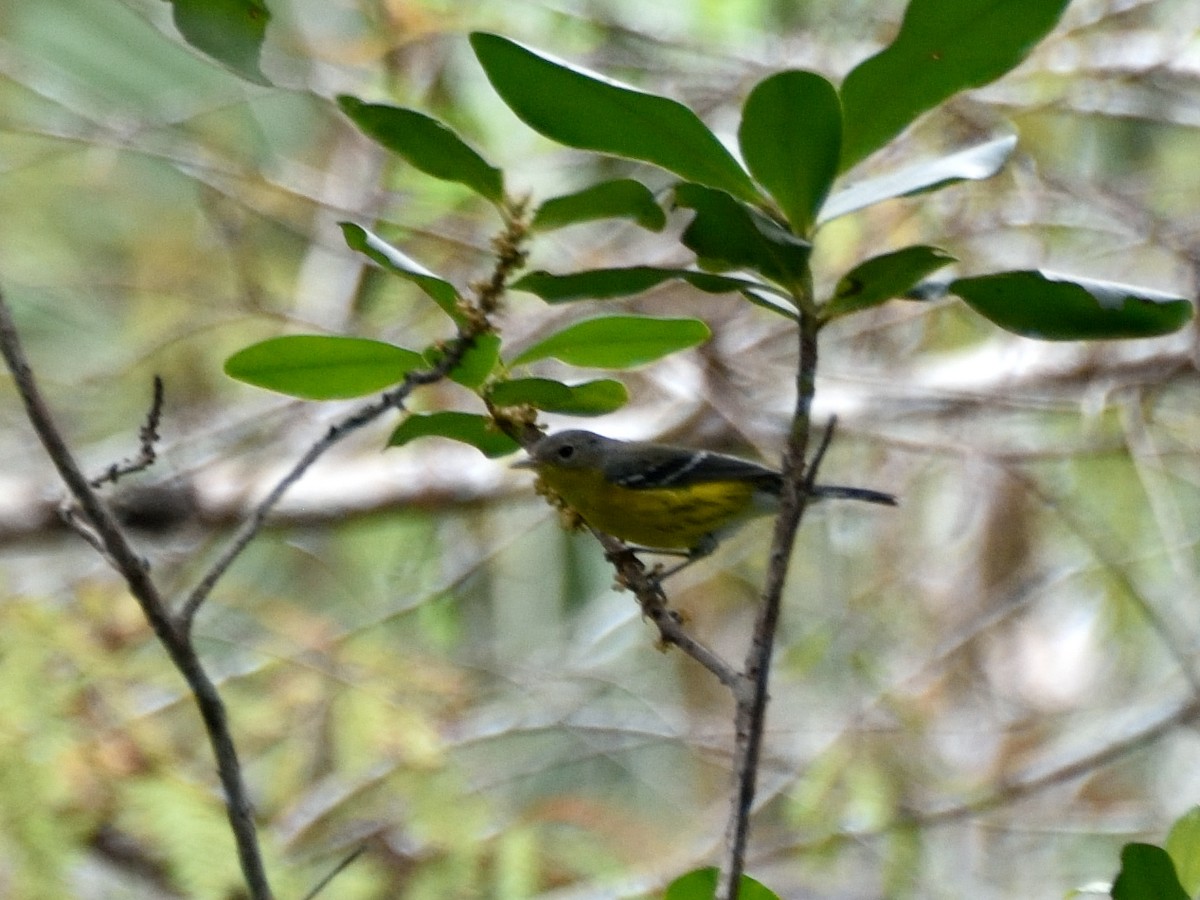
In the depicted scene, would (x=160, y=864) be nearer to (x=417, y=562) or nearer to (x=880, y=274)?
(x=417, y=562)

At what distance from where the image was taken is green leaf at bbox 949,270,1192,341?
107 centimetres

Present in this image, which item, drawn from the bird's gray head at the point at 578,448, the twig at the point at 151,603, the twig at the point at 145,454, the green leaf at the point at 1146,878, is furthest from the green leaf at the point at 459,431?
the bird's gray head at the point at 578,448

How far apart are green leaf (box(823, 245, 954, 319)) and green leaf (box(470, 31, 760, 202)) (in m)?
0.15

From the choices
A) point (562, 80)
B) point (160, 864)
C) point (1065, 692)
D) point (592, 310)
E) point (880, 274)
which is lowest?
point (880, 274)

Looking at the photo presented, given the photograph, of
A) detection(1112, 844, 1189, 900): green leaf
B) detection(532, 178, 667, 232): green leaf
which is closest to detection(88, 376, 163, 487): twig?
detection(532, 178, 667, 232): green leaf

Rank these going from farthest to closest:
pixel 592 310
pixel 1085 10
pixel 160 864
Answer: pixel 592 310
pixel 1085 10
pixel 160 864

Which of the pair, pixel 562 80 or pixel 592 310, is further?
pixel 592 310

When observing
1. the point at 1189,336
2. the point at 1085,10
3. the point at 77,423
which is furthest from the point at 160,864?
the point at 1085,10

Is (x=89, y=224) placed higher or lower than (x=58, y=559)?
higher

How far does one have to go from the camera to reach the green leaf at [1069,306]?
1.07m

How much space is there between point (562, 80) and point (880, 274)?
0.31 metres

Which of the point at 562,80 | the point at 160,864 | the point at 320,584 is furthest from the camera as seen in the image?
the point at 320,584

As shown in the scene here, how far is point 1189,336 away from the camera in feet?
14.2

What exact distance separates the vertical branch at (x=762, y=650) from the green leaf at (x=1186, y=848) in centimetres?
57
